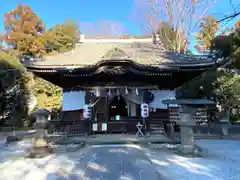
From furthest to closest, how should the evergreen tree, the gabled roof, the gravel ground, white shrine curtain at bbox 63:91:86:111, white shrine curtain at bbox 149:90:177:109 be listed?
1. the evergreen tree
2. white shrine curtain at bbox 63:91:86:111
3. white shrine curtain at bbox 149:90:177:109
4. the gabled roof
5. the gravel ground

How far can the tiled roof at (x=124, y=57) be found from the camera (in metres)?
9.66

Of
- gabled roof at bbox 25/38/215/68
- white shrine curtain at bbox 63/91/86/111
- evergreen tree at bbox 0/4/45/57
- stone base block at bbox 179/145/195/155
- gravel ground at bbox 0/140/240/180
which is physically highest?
evergreen tree at bbox 0/4/45/57

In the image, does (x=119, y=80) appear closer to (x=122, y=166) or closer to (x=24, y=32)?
(x=122, y=166)

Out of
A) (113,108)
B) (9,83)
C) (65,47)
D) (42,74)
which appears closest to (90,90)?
(42,74)

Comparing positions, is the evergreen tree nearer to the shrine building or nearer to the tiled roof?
the tiled roof

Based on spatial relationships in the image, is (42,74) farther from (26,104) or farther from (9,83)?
(26,104)

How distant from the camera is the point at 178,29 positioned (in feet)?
61.4

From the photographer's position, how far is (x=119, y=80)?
10.1 metres

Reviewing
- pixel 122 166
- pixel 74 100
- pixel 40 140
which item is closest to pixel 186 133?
pixel 122 166

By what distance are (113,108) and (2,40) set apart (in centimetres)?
1369

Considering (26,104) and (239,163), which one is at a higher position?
(26,104)

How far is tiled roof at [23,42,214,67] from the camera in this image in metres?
9.66

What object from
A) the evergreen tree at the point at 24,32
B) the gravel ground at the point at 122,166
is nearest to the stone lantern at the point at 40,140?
the gravel ground at the point at 122,166

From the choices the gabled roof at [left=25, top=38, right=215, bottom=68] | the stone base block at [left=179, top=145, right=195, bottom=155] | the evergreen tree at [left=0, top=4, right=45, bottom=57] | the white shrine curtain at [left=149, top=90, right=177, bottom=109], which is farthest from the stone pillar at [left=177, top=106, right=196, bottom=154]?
the evergreen tree at [left=0, top=4, right=45, bottom=57]
